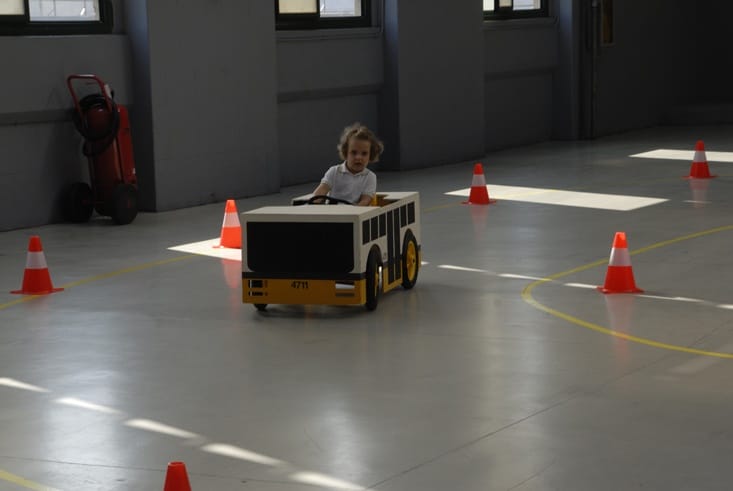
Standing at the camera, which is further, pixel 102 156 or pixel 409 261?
pixel 102 156

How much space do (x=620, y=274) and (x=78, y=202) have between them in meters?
6.87

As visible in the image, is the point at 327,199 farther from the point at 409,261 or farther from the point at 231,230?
the point at 231,230

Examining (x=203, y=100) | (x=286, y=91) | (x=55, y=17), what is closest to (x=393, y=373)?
(x=55, y=17)

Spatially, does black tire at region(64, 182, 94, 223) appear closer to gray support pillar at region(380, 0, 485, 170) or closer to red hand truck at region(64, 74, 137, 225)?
red hand truck at region(64, 74, 137, 225)

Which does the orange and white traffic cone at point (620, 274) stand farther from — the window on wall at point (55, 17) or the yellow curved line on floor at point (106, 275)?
the window on wall at point (55, 17)

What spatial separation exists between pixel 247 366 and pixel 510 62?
1598cm

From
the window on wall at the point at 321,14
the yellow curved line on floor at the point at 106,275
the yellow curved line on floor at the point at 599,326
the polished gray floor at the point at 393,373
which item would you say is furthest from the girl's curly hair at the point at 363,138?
the window on wall at the point at 321,14

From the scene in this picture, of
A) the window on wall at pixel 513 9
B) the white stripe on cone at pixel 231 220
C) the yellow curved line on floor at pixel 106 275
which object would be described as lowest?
the yellow curved line on floor at pixel 106 275

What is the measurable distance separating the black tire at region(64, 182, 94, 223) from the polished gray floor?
1546 mm

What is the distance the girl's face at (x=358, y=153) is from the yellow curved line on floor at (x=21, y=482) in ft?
15.4

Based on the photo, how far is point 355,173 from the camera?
9914 mm

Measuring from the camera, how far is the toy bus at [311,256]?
28.9 ft

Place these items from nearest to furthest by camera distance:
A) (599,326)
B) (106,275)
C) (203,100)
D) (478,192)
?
(599,326)
(106,275)
(478,192)
(203,100)

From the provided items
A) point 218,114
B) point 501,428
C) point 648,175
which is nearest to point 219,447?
point 501,428
